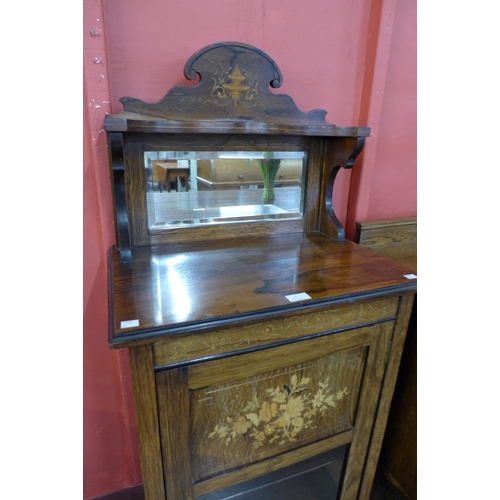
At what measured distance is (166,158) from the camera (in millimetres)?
1097

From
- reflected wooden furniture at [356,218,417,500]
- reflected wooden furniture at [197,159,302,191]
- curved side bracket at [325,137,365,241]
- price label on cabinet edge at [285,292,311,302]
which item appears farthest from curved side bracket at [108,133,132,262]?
reflected wooden furniture at [356,218,417,500]

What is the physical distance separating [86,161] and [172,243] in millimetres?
370

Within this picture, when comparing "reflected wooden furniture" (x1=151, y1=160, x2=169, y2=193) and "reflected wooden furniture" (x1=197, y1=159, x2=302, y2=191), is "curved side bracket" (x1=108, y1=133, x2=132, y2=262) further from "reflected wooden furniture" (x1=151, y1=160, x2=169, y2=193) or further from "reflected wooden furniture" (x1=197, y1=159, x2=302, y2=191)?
"reflected wooden furniture" (x1=197, y1=159, x2=302, y2=191)

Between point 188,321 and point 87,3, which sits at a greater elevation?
point 87,3

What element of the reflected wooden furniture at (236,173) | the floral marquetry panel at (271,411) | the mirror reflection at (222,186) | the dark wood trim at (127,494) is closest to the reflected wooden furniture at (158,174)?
the mirror reflection at (222,186)

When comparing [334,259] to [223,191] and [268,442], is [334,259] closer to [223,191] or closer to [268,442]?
[223,191]

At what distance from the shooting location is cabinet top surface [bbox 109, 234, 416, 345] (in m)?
0.71

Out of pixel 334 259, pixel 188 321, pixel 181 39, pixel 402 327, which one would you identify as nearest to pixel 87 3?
pixel 181 39

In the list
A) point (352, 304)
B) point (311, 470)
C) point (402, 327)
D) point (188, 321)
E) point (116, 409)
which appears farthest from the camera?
point (116, 409)

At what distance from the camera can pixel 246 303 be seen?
0.77 m

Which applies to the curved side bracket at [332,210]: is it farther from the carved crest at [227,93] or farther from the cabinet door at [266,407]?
the cabinet door at [266,407]

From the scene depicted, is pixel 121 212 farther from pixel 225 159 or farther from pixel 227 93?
pixel 227 93

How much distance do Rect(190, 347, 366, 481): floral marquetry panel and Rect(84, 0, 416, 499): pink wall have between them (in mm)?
540

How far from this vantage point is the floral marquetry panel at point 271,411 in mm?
872
